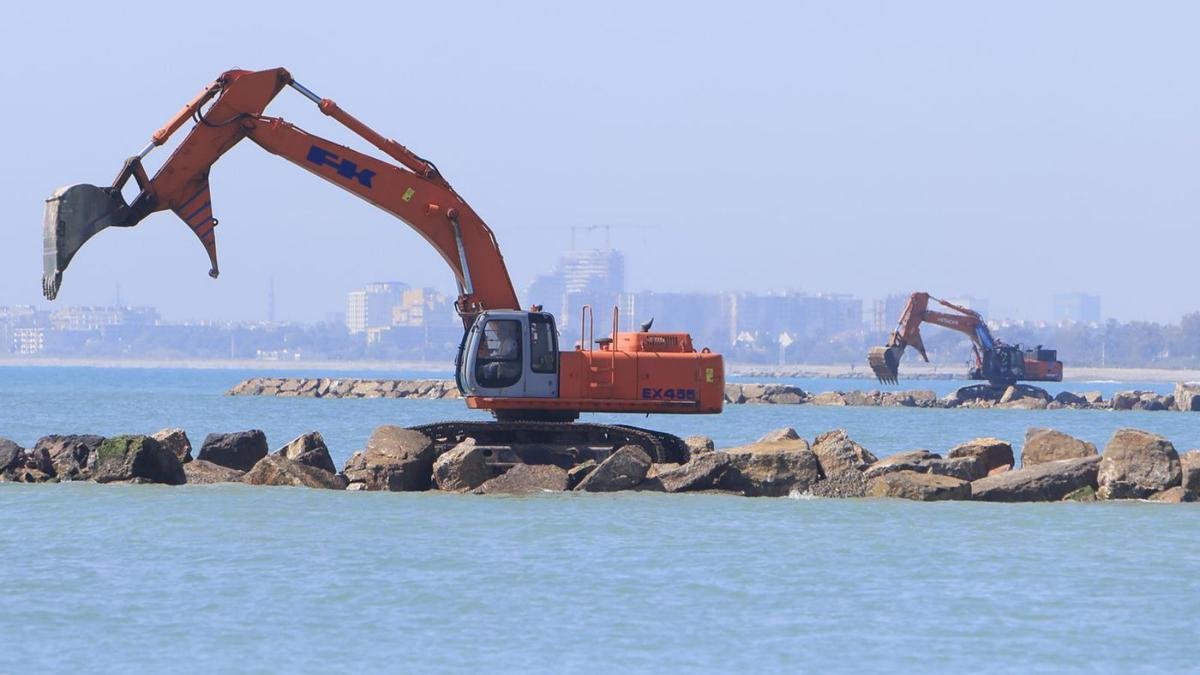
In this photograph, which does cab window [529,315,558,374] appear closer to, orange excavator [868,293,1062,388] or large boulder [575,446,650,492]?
large boulder [575,446,650,492]

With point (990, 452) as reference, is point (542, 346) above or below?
above

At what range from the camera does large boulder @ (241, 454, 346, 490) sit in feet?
86.2

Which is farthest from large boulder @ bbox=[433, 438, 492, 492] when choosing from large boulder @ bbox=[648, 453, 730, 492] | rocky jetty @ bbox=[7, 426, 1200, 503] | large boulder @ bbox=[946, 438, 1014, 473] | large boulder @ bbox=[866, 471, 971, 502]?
large boulder @ bbox=[946, 438, 1014, 473]

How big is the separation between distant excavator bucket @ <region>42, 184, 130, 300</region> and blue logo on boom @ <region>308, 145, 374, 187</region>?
8.77 feet

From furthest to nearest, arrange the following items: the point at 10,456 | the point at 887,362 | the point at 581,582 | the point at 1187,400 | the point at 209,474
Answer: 1. the point at 1187,400
2. the point at 887,362
3. the point at 10,456
4. the point at 209,474
5. the point at 581,582

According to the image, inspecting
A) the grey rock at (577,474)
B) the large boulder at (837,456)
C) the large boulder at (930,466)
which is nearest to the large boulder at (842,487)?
the large boulder at (837,456)

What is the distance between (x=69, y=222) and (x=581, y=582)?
10029 millimetres

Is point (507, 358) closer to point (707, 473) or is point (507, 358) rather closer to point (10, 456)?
point (707, 473)

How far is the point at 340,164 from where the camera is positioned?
26.4 metres

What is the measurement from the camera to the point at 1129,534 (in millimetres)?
22297

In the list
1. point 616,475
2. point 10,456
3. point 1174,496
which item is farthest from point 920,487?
point 10,456

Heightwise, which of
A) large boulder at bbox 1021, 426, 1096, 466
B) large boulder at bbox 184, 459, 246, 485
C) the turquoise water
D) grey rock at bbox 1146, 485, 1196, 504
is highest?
large boulder at bbox 1021, 426, 1096, 466

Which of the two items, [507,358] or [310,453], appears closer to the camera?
[507,358]

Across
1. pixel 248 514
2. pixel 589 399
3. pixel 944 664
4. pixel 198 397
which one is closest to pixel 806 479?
pixel 589 399
